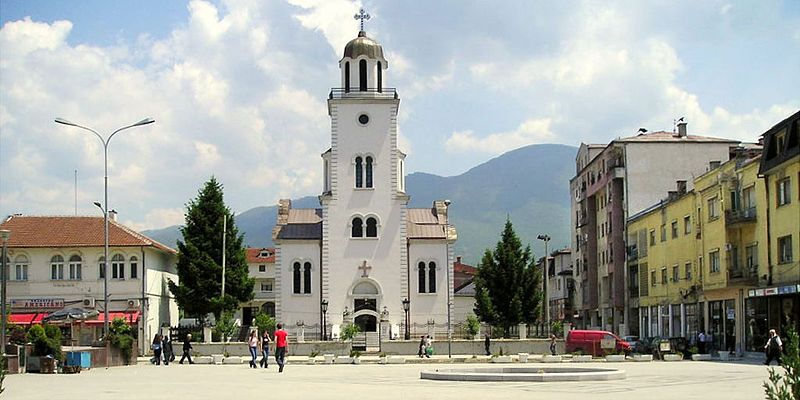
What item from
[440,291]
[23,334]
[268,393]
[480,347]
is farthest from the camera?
[440,291]

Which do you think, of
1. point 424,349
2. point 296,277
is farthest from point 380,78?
point 424,349

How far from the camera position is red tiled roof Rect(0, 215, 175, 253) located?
6600cm

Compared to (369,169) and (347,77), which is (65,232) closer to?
(369,169)

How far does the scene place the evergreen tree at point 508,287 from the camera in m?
70.9

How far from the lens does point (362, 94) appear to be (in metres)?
75.9

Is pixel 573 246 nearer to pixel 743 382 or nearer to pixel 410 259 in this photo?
pixel 410 259

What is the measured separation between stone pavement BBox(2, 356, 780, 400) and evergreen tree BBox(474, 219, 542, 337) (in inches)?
1408

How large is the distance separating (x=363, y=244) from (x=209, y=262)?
11284 millimetres

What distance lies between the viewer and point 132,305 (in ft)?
215

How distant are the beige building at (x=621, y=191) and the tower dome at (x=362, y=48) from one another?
17.7 meters

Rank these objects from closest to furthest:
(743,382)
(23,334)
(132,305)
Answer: (743,382)
(23,334)
(132,305)

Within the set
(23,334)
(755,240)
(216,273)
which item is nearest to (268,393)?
(23,334)

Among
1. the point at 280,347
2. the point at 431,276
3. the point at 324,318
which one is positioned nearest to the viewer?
the point at 280,347

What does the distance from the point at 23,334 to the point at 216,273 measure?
102ft
